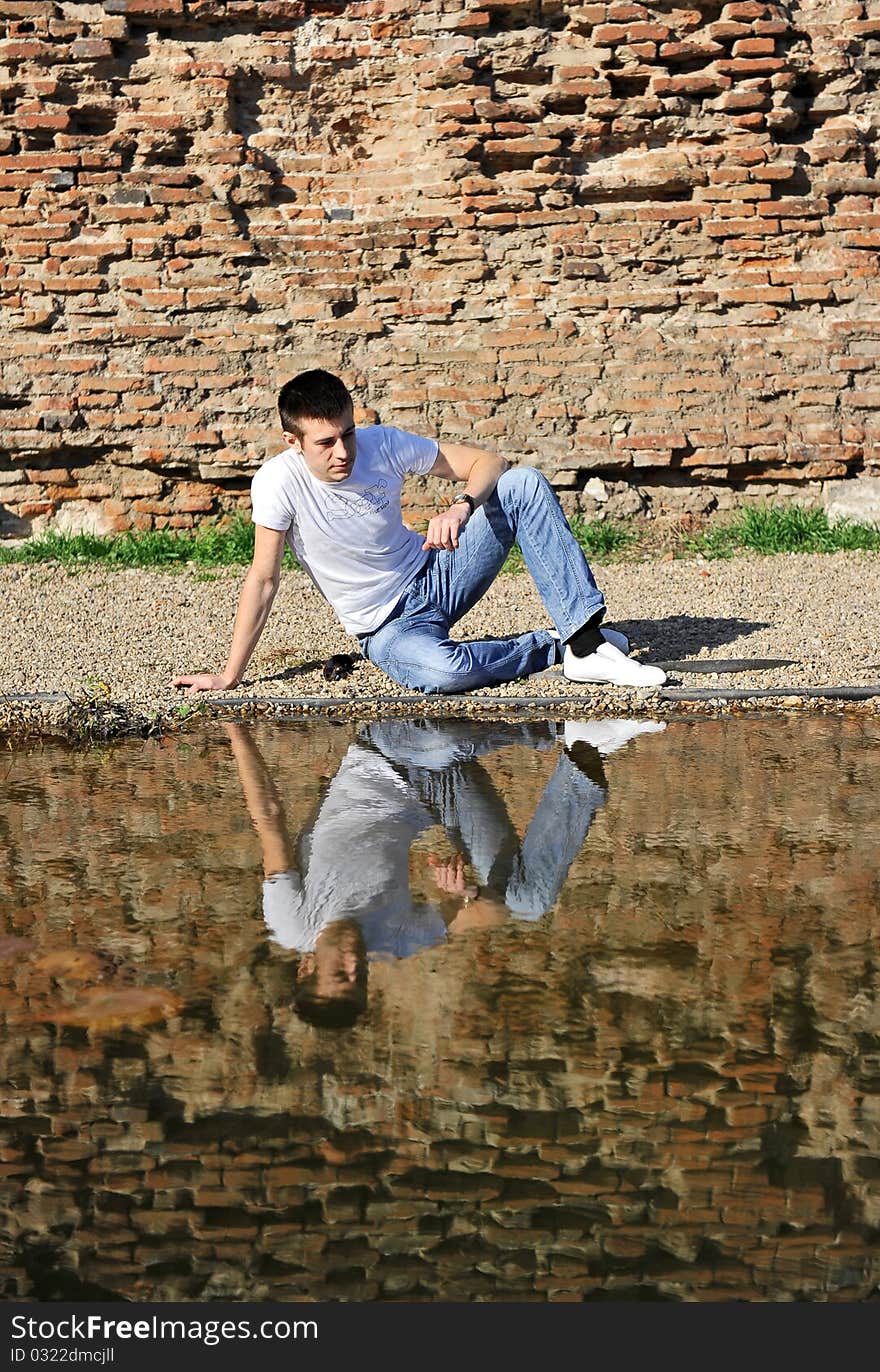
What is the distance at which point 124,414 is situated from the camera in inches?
340

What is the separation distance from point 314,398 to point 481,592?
109 centimetres

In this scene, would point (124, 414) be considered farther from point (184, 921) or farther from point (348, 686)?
point (184, 921)

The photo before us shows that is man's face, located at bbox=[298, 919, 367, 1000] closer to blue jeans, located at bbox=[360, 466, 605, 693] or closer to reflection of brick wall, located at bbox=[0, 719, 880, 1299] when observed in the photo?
reflection of brick wall, located at bbox=[0, 719, 880, 1299]

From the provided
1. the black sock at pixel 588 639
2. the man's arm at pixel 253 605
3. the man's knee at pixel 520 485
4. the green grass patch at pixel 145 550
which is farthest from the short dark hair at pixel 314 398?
the green grass patch at pixel 145 550

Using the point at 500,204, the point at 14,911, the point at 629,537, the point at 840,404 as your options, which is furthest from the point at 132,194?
the point at 14,911

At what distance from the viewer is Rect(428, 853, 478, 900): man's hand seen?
3.21 m

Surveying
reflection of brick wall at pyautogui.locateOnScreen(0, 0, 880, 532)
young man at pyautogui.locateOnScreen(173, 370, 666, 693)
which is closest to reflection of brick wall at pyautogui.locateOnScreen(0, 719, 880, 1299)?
young man at pyautogui.locateOnScreen(173, 370, 666, 693)

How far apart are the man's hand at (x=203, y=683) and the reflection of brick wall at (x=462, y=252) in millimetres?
3598

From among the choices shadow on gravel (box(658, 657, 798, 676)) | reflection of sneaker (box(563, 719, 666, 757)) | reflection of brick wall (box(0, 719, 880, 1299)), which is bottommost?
reflection of brick wall (box(0, 719, 880, 1299))

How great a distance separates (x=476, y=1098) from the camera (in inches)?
89.0

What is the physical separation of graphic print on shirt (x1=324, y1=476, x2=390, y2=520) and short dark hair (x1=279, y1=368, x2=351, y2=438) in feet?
1.07

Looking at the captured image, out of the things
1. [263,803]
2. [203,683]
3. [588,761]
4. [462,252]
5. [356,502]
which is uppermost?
[462,252]

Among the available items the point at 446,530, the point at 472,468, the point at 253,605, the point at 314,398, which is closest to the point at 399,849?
the point at 446,530

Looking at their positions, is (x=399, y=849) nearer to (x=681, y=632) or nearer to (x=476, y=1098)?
(x=476, y=1098)
